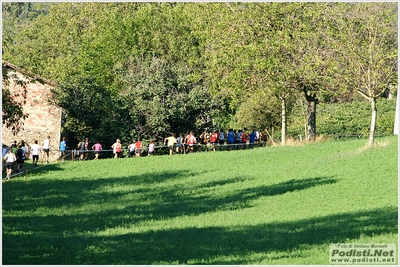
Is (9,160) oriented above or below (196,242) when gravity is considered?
above

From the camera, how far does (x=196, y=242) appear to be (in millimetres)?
24297

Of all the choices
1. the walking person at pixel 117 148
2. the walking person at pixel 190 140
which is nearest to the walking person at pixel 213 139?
the walking person at pixel 190 140

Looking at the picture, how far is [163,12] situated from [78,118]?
680 inches

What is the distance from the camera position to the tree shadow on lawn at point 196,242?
22.4m

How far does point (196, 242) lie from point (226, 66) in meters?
25.3

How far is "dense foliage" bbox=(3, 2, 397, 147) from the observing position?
41.2 metres

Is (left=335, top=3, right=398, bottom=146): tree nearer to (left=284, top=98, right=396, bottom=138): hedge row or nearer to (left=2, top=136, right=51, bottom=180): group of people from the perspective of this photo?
(left=2, top=136, right=51, bottom=180): group of people

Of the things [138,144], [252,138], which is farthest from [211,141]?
[138,144]

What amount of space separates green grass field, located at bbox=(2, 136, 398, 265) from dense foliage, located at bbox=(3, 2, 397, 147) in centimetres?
418

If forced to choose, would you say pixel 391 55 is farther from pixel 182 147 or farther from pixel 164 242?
pixel 164 242

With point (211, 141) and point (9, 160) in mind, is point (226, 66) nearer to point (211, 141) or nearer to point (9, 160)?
point (211, 141)

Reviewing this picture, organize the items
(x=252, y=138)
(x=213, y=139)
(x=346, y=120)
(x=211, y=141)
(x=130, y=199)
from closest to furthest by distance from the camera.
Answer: (x=130, y=199), (x=213, y=139), (x=211, y=141), (x=252, y=138), (x=346, y=120)

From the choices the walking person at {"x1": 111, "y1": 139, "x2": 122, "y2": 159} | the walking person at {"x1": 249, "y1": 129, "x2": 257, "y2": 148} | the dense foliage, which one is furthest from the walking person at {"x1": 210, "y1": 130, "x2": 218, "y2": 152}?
the walking person at {"x1": 111, "y1": 139, "x2": 122, "y2": 159}

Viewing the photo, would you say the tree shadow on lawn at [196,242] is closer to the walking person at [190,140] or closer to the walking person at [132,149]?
the walking person at [132,149]
